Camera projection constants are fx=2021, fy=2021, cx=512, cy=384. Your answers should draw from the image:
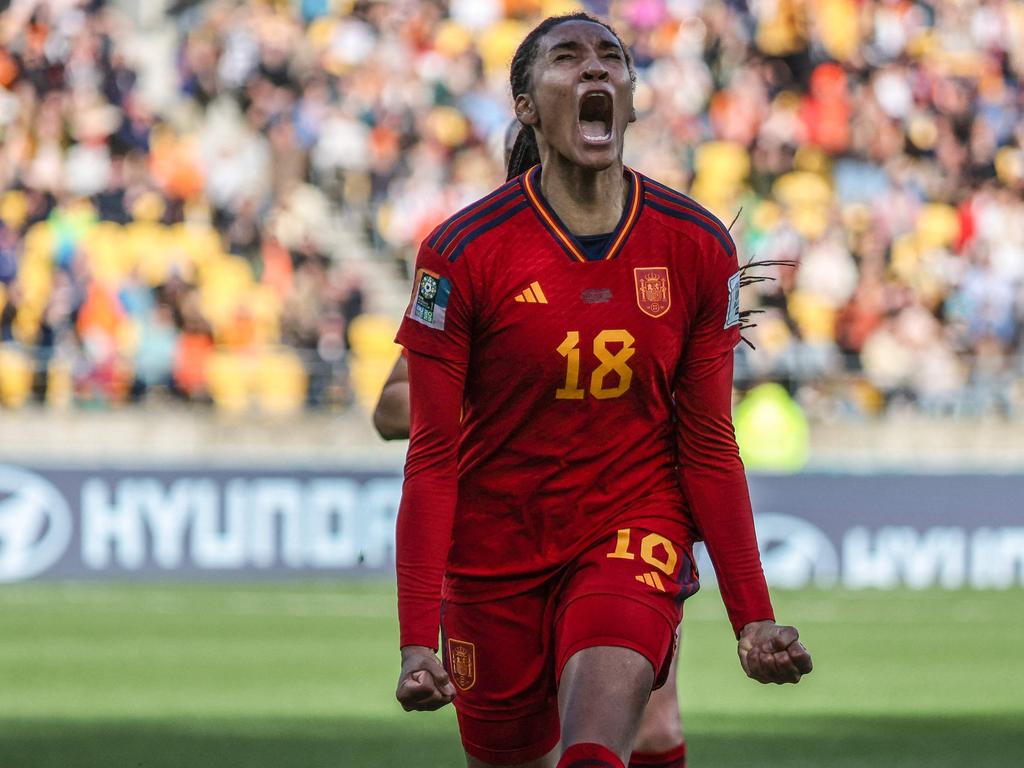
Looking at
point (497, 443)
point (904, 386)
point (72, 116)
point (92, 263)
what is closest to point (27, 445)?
point (92, 263)

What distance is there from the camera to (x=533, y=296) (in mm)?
4668

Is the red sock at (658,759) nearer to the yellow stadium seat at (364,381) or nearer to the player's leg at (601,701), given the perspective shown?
the player's leg at (601,701)

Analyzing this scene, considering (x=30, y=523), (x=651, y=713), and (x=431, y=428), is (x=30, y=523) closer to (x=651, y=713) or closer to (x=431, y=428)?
(x=651, y=713)

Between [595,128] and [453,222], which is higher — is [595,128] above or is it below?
above

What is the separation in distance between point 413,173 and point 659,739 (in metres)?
13.6

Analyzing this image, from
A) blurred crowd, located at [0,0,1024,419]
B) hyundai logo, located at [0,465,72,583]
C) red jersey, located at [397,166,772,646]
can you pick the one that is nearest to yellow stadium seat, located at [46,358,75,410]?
blurred crowd, located at [0,0,1024,419]

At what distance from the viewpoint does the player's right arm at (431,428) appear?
462 centimetres

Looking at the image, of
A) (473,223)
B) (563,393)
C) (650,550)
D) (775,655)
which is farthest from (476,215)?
(775,655)

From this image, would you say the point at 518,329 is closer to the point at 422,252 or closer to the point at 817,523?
the point at 422,252

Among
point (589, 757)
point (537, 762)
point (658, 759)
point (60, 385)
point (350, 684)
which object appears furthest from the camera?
point (60, 385)

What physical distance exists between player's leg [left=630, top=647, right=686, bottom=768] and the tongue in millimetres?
1813

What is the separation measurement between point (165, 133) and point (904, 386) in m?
7.37

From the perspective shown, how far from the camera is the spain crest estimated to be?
4691mm

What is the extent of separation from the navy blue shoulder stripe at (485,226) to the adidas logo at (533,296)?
0.17 meters
